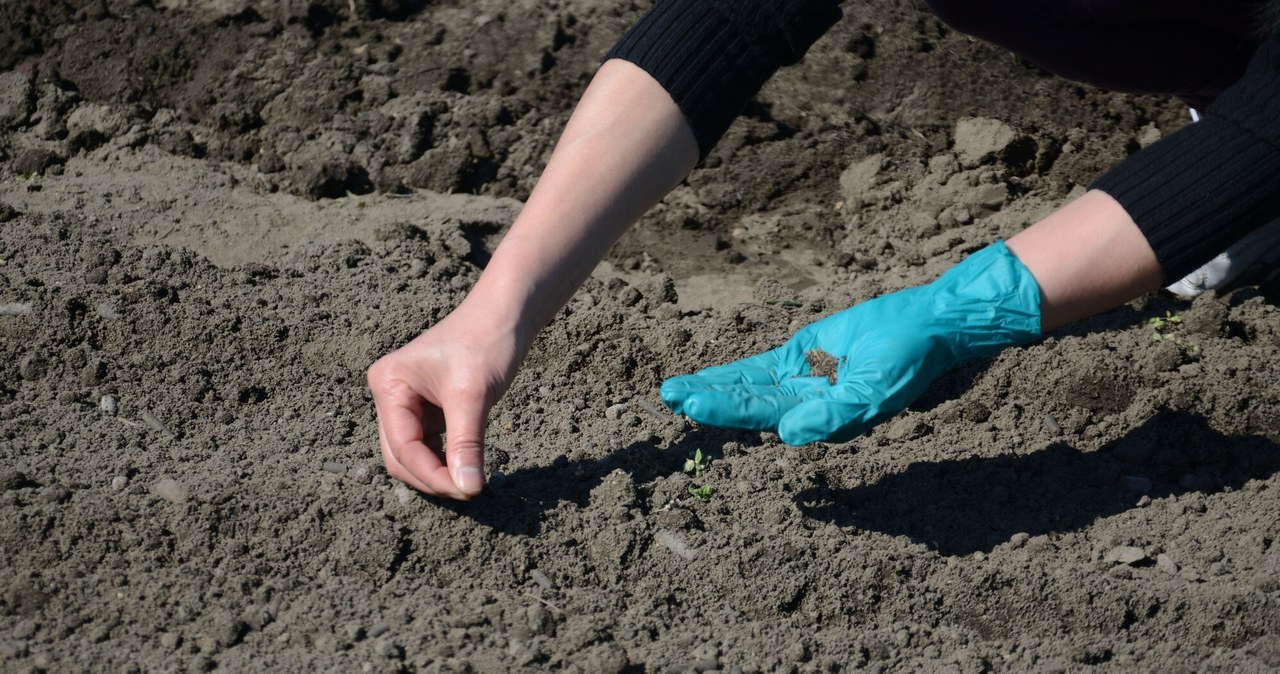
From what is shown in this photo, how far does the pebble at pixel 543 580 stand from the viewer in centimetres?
215

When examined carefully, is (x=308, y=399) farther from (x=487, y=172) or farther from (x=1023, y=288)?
(x=1023, y=288)

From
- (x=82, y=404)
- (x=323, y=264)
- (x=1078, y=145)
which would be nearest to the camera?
(x=82, y=404)

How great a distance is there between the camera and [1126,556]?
2.35 meters

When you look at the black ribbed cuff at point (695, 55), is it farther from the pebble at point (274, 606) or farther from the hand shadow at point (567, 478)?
the pebble at point (274, 606)

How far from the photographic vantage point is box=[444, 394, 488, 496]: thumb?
6.41 ft

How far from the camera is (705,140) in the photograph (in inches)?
83.3

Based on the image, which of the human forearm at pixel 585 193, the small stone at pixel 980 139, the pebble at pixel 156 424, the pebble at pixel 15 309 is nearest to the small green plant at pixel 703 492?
the human forearm at pixel 585 193

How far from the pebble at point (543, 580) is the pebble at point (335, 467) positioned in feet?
1.63

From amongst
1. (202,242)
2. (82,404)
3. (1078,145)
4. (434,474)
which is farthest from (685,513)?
(1078,145)

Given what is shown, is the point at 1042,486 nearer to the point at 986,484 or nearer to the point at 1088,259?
the point at 986,484

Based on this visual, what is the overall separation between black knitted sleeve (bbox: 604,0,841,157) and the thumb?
637 mm

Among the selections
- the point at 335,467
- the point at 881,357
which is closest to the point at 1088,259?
the point at 881,357

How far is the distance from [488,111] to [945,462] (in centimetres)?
200

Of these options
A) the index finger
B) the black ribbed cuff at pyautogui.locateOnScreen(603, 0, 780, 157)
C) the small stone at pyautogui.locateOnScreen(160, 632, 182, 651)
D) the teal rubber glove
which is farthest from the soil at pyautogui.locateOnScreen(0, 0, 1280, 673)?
the black ribbed cuff at pyautogui.locateOnScreen(603, 0, 780, 157)
